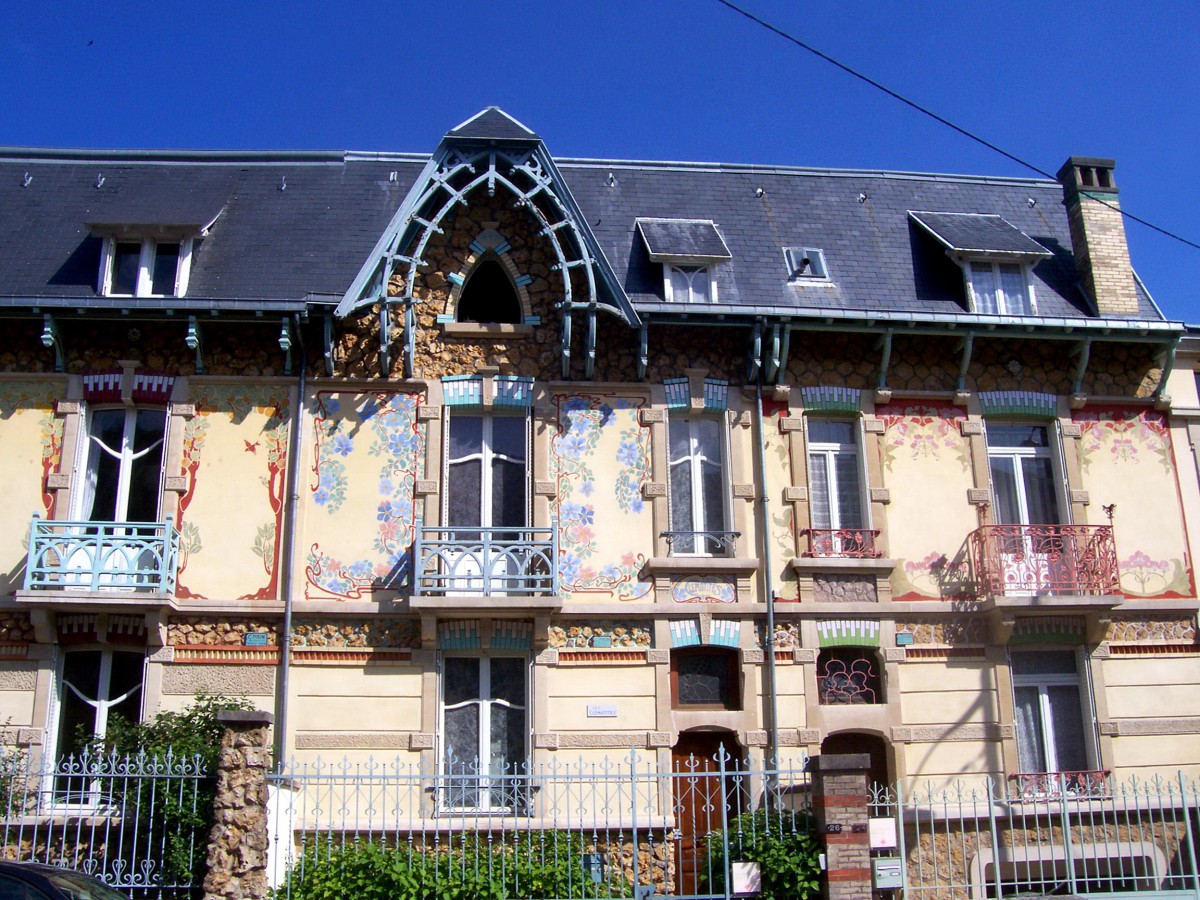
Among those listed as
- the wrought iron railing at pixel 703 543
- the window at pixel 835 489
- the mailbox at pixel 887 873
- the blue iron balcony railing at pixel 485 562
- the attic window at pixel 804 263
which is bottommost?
the mailbox at pixel 887 873

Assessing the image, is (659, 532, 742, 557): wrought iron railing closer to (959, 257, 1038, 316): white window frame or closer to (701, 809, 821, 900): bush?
(701, 809, 821, 900): bush

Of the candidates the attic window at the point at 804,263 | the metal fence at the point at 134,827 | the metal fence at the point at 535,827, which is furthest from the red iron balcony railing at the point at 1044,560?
the metal fence at the point at 134,827

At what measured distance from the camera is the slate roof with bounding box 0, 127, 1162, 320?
15.2m

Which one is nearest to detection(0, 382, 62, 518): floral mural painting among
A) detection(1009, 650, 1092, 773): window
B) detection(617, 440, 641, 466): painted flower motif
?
detection(617, 440, 641, 466): painted flower motif

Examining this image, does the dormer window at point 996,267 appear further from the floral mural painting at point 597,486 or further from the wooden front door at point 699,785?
the wooden front door at point 699,785

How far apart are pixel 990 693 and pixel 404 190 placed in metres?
10.6

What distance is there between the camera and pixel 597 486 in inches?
575

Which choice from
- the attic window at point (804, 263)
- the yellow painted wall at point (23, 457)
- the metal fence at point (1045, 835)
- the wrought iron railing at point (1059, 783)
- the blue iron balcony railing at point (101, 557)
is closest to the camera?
the blue iron balcony railing at point (101, 557)

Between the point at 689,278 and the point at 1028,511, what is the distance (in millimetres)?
5491

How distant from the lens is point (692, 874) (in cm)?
1334

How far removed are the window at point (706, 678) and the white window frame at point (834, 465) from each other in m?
2.11

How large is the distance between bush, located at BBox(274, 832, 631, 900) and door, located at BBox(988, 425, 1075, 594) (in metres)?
6.82

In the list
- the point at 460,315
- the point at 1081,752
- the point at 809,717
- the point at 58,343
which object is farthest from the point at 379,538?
the point at 1081,752

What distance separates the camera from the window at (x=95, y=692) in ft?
44.2
